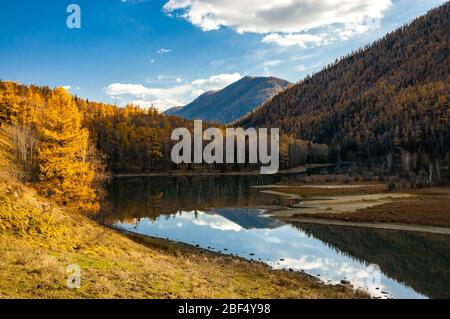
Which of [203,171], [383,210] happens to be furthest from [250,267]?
[203,171]

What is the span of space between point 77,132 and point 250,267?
870 inches

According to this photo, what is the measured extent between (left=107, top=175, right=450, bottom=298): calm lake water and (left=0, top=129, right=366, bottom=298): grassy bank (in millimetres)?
5462

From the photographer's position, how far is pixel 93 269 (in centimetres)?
1980

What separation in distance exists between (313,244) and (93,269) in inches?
1279

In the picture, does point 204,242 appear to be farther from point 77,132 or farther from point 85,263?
point 85,263

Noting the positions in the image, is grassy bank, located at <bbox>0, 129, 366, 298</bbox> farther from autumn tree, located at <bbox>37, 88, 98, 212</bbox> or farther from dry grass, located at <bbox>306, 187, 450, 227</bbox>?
dry grass, located at <bbox>306, 187, 450, 227</bbox>

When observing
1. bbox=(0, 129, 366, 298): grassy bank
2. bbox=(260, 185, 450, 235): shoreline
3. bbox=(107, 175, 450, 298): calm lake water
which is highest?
bbox=(0, 129, 366, 298): grassy bank

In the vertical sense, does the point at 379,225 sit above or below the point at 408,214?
below

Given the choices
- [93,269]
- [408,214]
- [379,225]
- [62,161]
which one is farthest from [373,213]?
[93,269]

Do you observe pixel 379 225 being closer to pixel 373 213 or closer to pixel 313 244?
pixel 373 213

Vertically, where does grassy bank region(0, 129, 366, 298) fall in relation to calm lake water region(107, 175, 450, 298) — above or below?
above

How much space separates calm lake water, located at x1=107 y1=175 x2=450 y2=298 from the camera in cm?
3253

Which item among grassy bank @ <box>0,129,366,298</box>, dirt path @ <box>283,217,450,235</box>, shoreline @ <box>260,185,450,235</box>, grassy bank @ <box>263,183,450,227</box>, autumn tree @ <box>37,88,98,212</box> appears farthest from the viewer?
grassy bank @ <box>263,183,450,227</box>

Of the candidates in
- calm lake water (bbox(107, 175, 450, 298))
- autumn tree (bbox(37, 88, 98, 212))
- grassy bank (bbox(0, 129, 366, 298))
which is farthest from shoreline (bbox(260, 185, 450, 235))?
autumn tree (bbox(37, 88, 98, 212))
